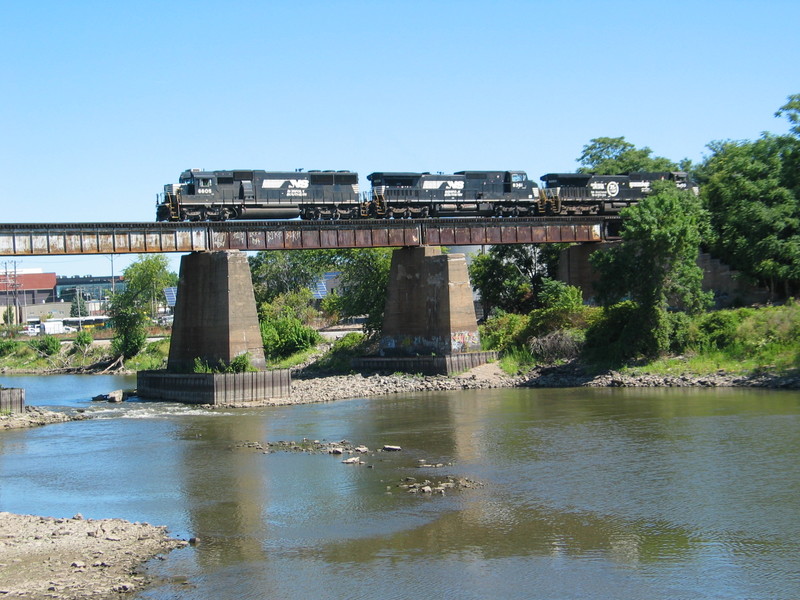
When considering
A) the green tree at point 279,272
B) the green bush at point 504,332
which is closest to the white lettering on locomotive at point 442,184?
the green bush at point 504,332

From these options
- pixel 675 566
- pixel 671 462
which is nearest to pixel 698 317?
pixel 671 462

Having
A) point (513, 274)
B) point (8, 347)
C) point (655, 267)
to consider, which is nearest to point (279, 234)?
point (655, 267)

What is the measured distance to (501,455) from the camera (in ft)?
87.0

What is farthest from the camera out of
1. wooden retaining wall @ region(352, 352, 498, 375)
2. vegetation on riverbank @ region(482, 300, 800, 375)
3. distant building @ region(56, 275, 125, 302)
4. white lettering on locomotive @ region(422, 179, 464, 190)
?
distant building @ region(56, 275, 125, 302)

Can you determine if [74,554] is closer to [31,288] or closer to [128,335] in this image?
[128,335]

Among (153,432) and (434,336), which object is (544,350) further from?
(153,432)

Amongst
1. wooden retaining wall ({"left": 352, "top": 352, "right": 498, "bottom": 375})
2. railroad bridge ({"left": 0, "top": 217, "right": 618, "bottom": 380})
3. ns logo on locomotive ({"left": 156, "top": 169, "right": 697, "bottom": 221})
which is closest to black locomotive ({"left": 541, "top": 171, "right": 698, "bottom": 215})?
ns logo on locomotive ({"left": 156, "top": 169, "right": 697, "bottom": 221})

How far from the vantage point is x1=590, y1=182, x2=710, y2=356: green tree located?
138 ft

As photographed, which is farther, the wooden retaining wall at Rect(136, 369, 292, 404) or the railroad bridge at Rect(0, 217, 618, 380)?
the railroad bridge at Rect(0, 217, 618, 380)

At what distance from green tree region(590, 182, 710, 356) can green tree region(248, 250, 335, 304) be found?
139 ft

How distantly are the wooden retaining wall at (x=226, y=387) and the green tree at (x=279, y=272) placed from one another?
3987cm

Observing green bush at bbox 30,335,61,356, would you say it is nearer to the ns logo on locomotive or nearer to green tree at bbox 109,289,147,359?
green tree at bbox 109,289,147,359

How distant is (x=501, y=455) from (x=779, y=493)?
805cm

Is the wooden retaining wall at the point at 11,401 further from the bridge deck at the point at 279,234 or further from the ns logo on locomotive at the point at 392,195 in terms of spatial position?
the ns logo on locomotive at the point at 392,195
